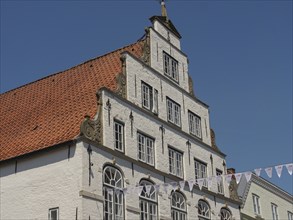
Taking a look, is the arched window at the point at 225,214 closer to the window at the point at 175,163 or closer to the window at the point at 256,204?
the window at the point at 175,163

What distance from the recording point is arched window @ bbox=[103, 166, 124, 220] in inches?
928

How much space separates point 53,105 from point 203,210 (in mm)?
8906

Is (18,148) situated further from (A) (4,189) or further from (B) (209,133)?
(B) (209,133)

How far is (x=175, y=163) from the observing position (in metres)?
28.8

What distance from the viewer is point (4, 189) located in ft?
80.0

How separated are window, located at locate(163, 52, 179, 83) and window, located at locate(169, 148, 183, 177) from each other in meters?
4.15

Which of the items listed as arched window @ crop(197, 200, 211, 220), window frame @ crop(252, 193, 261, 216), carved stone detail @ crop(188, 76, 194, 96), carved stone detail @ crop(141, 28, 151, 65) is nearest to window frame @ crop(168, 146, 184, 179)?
arched window @ crop(197, 200, 211, 220)

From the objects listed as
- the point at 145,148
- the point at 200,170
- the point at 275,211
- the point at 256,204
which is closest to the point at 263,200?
the point at 256,204

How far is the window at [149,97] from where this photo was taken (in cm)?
2798

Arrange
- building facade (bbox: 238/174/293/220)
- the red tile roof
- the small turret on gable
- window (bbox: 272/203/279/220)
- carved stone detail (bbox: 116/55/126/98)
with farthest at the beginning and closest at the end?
1. window (bbox: 272/203/279/220)
2. building facade (bbox: 238/174/293/220)
3. the small turret on gable
4. carved stone detail (bbox: 116/55/126/98)
5. the red tile roof

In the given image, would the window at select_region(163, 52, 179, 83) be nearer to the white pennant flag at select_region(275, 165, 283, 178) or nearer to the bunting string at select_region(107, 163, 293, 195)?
the bunting string at select_region(107, 163, 293, 195)

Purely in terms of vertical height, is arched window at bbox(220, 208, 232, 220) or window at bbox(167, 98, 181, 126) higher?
window at bbox(167, 98, 181, 126)

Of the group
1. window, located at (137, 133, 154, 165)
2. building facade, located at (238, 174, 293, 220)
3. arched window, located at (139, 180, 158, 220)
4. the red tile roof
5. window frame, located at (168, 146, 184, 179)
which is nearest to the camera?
the red tile roof

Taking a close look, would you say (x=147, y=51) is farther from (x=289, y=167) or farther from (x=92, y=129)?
(x=289, y=167)
